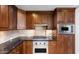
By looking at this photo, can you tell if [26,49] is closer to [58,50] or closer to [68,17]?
[58,50]

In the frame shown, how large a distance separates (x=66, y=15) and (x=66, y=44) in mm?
1129

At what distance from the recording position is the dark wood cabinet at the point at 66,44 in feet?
18.9

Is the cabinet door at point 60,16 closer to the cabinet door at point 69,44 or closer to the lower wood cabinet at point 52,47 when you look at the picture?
the cabinet door at point 69,44

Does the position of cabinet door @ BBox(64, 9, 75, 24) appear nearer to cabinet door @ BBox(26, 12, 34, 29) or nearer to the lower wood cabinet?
the lower wood cabinet

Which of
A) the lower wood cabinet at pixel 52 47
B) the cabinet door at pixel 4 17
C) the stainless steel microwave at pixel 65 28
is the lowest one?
the lower wood cabinet at pixel 52 47

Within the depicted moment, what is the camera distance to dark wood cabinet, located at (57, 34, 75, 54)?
18.9 feet

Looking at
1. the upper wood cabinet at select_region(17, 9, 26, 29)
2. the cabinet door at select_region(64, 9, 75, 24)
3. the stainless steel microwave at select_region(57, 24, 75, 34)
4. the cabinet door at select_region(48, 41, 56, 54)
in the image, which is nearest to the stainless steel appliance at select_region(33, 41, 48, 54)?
the cabinet door at select_region(48, 41, 56, 54)

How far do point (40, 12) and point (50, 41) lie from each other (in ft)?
4.80

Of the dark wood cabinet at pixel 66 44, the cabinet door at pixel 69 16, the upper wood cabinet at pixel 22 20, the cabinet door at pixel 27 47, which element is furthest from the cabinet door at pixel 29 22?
the cabinet door at pixel 69 16

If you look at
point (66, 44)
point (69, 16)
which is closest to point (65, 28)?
point (69, 16)

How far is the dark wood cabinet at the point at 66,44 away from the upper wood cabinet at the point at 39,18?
0.92 m

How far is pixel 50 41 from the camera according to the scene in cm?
570
